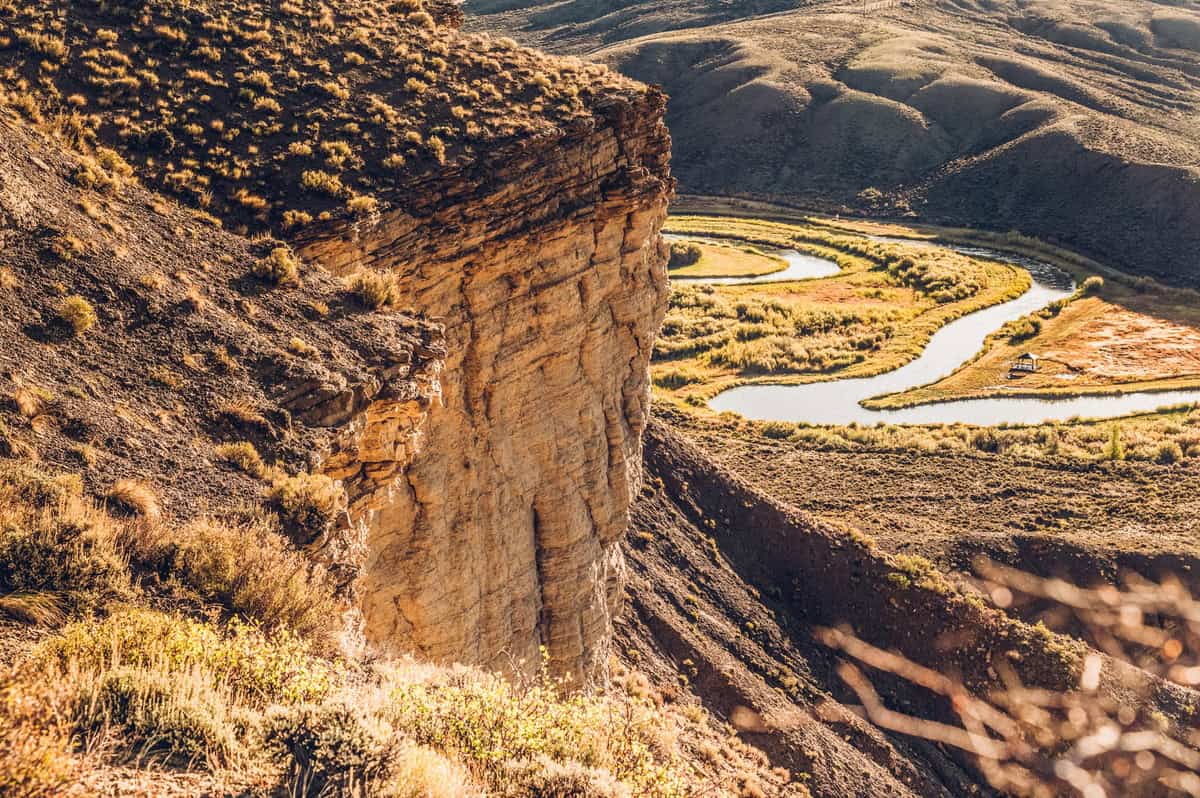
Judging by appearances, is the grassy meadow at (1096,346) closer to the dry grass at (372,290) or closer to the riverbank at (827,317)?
the riverbank at (827,317)

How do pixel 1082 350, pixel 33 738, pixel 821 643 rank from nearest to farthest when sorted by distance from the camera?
pixel 33 738 → pixel 821 643 → pixel 1082 350

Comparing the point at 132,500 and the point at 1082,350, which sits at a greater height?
the point at 132,500

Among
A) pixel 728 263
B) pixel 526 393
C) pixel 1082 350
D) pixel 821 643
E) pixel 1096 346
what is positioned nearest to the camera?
pixel 526 393

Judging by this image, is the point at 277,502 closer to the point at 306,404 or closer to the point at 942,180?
the point at 306,404

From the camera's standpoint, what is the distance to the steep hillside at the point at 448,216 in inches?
754

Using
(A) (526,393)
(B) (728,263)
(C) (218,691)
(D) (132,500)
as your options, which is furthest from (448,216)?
(B) (728,263)

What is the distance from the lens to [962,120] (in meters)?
144

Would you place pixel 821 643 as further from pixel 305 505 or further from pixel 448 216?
pixel 305 505

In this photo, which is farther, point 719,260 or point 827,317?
point 719,260

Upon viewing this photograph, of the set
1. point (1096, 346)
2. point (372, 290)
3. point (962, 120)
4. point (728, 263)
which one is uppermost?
point (372, 290)

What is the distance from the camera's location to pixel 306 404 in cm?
1466

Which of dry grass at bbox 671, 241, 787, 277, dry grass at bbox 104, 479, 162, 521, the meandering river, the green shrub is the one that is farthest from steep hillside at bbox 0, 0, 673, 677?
dry grass at bbox 671, 241, 787, 277

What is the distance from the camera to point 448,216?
814 inches

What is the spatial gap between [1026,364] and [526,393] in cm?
7003
